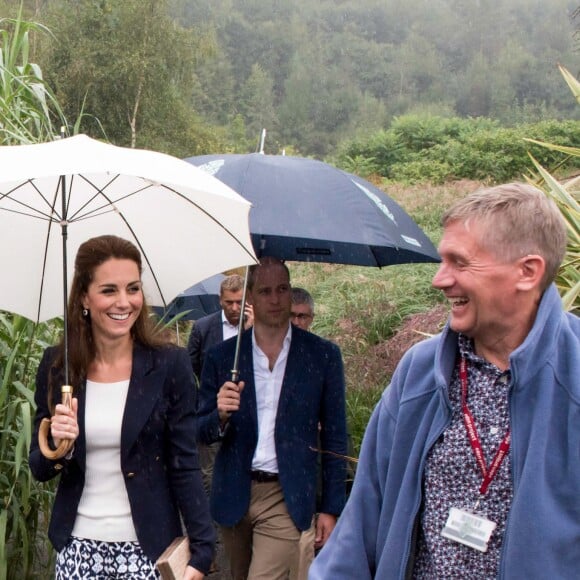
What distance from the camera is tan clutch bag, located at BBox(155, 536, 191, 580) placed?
3.62 metres

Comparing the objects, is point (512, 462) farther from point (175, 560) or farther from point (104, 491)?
point (104, 491)

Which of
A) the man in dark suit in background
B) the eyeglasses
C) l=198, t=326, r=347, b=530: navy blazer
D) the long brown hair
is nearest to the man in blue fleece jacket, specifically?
the long brown hair

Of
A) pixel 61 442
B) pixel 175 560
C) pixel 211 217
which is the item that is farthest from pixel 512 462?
pixel 211 217

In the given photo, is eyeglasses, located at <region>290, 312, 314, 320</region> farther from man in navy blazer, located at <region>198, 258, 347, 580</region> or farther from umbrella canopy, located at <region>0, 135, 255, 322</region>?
umbrella canopy, located at <region>0, 135, 255, 322</region>

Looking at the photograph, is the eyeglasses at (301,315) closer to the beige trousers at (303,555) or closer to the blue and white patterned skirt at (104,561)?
the beige trousers at (303,555)

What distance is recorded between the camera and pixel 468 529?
244cm

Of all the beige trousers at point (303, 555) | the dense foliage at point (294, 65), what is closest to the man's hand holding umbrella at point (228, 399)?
the beige trousers at point (303, 555)

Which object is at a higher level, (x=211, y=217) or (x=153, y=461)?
(x=211, y=217)

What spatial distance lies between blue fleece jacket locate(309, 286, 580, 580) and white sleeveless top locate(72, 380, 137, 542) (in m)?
1.12

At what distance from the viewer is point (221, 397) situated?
491cm

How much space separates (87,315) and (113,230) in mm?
433

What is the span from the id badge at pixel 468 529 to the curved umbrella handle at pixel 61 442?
5.19 ft

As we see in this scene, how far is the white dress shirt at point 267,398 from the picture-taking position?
16.2ft

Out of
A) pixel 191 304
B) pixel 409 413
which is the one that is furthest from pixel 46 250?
pixel 191 304
